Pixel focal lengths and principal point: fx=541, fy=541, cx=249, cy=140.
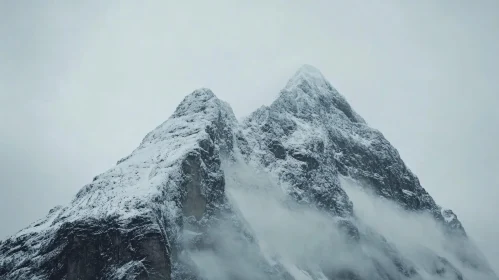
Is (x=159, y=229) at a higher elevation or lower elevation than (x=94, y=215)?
lower

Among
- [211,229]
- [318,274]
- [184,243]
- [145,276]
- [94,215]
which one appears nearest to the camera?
[145,276]

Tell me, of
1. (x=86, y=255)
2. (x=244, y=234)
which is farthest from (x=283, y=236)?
(x=86, y=255)

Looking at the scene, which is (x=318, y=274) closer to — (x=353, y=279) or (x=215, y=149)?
(x=353, y=279)

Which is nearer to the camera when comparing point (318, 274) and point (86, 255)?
point (86, 255)

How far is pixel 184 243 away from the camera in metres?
130

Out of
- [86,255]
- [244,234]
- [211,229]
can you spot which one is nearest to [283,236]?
[244,234]

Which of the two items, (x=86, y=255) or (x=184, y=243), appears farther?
(x=184, y=243)

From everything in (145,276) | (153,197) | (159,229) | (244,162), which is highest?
(244,162)

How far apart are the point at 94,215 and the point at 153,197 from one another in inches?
499

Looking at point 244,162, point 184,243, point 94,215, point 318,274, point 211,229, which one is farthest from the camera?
point 244,162

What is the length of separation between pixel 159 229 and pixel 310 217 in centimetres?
9576

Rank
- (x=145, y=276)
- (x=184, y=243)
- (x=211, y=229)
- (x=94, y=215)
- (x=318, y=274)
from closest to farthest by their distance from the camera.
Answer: (x=145, y=276), (x=94, y=215), (x=184, y=243), (x=211, y=229), (x=318, y=274)

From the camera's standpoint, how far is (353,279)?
190125mm

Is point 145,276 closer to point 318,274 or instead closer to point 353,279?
point 318,274
